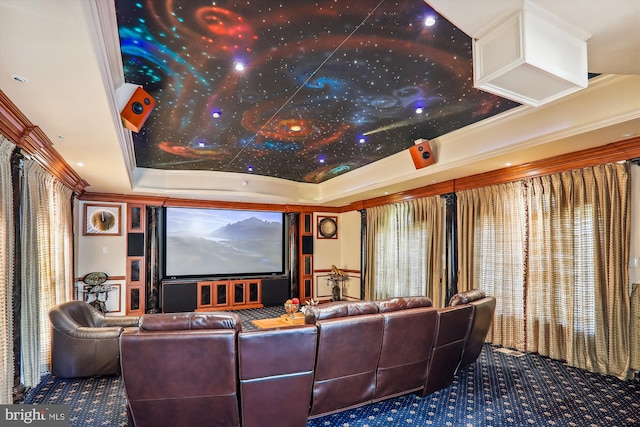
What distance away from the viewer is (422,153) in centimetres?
514

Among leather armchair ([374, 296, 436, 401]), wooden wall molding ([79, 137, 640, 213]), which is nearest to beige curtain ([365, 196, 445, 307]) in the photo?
wooden wall molding ([79, 137, 640, 213])

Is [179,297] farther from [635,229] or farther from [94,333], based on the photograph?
[635,229]

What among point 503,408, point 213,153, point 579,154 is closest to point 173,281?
point 213,153

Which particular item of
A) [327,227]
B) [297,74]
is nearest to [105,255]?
[327,227]

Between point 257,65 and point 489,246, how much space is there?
13.6 ft

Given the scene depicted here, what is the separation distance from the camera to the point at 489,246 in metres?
5.16

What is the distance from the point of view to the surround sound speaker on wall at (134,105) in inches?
125

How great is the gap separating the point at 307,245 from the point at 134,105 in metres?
6.14

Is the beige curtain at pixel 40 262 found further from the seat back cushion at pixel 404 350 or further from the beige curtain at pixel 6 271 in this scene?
the seat back cushion at pixel 404 350

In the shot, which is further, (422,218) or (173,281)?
(173,281)

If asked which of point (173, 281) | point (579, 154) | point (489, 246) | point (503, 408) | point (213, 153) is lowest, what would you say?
point (503, 408)

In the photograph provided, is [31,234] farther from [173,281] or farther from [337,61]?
[173,281]

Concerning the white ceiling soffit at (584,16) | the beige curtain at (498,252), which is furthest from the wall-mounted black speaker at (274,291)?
the white ceiling soffit at (584,16)

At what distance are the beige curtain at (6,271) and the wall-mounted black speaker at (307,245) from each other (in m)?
6.21
